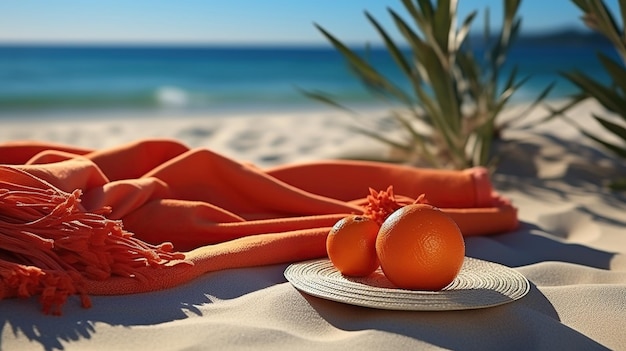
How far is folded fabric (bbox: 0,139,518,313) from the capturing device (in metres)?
1.47

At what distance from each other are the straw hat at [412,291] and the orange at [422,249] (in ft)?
0.09

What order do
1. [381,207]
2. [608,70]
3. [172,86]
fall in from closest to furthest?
[381,207] < [608,70] < [172,86]

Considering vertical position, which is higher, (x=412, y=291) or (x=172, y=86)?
(x=412, y=291)

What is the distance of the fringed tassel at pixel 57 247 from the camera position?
1.40 m

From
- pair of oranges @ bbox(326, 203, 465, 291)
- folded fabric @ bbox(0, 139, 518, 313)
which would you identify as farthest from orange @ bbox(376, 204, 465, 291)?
folded fabric @ bbox(0, 139, 518, 313)

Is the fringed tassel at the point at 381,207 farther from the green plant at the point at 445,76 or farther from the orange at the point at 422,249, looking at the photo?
the green plant at the point at 445,76

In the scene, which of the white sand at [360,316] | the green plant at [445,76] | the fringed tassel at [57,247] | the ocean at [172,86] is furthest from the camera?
the ocean at [172,86]

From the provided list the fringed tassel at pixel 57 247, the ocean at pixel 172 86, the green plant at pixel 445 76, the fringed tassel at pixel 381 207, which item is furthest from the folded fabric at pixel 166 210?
the ocean at pixel 172 86

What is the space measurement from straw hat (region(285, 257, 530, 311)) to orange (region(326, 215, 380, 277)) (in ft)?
0.07

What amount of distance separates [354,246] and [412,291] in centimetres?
17

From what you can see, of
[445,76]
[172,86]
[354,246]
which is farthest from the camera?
[172,86]

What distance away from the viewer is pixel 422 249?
1446 mm

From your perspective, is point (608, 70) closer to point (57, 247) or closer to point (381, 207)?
point (381, 207)

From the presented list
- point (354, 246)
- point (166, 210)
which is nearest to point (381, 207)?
point (354, 246)
